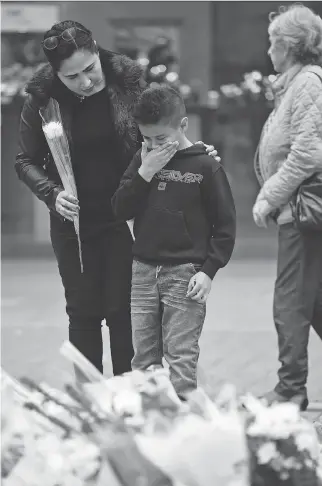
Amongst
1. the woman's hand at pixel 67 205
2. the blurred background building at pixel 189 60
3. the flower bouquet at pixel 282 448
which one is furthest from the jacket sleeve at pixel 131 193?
the blurred background building at pixel 189 60

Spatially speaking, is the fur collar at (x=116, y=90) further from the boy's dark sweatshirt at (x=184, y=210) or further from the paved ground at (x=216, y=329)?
the paved ground at (x=216, y=329)

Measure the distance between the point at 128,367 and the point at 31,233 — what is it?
27.8ft

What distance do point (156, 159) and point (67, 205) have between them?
1.58 ft

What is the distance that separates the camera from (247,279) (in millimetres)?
10031

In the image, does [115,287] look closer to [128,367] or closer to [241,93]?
[128,367]

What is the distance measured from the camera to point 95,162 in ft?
12.9

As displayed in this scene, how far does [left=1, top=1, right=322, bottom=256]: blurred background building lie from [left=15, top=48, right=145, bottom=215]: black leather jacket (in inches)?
309

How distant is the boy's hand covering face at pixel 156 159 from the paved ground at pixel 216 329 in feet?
3.43

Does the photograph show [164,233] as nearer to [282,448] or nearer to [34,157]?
[34,157]

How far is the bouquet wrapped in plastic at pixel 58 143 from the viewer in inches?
150

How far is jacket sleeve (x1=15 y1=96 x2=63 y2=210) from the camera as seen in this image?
12.8ft

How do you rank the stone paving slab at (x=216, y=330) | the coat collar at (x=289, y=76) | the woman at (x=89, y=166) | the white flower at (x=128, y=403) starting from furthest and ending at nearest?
1. the stone paving slab at (x=216, y=330)
2. the coat collar at (x=289, y=76)
3. the woman at (x=89, y=166)
4. the white flower at (x=128, y=403)

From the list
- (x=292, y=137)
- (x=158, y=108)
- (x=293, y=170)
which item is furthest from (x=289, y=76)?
(x=158, y=108)

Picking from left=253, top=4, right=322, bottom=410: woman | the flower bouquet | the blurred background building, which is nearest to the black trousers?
left=253, top=4, right=322, bottom=410: woman
